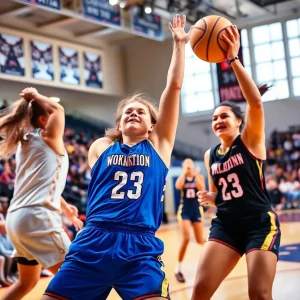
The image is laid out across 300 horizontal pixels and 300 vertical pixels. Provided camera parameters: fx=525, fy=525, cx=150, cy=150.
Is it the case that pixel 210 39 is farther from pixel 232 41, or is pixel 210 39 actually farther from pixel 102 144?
pixel 102 144

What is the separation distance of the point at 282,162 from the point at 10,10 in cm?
1164

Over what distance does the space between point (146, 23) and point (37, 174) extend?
13.4 metres

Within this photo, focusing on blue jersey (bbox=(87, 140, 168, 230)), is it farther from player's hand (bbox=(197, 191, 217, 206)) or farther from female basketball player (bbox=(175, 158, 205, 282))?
female basketball player (bbox=(175, 158, 205, 282))

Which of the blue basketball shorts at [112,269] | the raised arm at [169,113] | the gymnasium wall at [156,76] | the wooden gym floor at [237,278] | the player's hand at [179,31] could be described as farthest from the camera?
the gymnasium wall at [156,76]

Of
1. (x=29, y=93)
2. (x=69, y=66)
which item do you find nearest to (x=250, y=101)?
(x=29, y=93)

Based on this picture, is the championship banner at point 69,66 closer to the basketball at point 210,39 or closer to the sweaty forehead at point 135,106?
the basketball at point 210,39

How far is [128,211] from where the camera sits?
2762mm

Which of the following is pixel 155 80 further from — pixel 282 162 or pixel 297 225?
pixel 297 225

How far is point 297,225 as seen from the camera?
13.0 m

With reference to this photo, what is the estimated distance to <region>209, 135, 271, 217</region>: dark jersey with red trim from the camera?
3.86 m

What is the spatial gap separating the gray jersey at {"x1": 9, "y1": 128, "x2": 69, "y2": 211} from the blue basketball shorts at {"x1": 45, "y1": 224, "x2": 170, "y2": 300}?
1290 millimetres

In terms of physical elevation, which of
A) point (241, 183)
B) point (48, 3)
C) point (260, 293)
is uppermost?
point (48, 3)

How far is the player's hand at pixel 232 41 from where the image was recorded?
367 cm

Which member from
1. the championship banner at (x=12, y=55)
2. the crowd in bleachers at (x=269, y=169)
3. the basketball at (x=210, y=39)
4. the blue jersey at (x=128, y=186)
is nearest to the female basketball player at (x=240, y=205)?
the basketball at (x=210, y=39)
